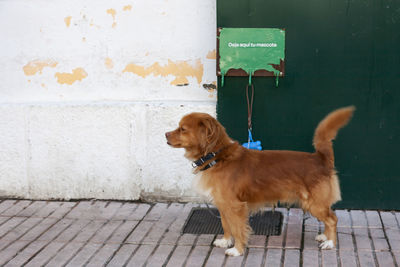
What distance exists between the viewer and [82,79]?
243 inches

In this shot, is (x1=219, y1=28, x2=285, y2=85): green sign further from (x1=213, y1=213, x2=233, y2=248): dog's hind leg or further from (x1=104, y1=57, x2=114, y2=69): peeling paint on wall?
(x1=213, y1=213, x2=233, y2=248): dog's hind leg

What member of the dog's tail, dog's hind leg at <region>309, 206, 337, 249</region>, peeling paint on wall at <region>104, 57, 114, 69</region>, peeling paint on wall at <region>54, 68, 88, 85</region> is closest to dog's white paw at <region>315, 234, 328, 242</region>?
dog's hind leg at <region>309, 206, 337, 249</region>

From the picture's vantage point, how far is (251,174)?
4.65 m

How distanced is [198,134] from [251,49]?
1454mm

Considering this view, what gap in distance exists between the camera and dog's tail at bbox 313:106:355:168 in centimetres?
461

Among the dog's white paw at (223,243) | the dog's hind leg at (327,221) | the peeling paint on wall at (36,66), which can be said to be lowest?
the dog's white paw at (223,243)

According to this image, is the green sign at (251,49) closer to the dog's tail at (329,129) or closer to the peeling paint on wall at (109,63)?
the dog's tail at (329,129)

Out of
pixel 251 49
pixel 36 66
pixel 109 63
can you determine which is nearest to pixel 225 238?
pixel 251 49

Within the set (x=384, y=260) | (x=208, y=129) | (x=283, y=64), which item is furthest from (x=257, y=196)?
(x=283, y=64)

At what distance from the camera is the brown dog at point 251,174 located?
4.61 metres

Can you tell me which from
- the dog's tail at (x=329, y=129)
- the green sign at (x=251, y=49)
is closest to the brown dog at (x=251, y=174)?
the dog's tail at (x=329, y=129)

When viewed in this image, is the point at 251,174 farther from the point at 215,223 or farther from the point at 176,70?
the point at 176,70

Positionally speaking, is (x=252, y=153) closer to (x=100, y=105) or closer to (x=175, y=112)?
(x=175, y=112)

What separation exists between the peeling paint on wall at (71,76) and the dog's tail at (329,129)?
2892 mm
